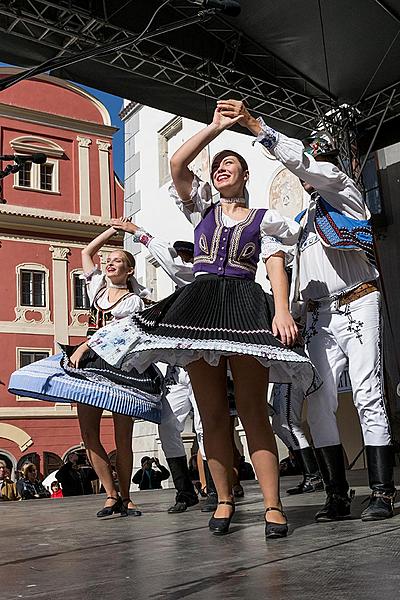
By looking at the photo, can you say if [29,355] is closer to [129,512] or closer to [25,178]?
[25,178]

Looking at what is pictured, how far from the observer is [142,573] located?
211 centimetres

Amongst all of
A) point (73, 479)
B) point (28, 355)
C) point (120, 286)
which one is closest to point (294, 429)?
point (120, 286)

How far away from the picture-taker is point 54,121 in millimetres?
23359

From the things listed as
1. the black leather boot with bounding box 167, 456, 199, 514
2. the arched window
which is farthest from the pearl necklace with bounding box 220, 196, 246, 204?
the arched window

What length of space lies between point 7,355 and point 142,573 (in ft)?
63.7

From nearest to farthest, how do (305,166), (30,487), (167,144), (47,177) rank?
(305,166) → (30,487) → (167,144) → (47,177)

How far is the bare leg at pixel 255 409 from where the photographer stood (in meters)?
2.89

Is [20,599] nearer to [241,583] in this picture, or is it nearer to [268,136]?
[241,583]

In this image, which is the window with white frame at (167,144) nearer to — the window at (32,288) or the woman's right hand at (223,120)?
the window at (32,288)

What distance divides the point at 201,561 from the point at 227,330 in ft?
2.79

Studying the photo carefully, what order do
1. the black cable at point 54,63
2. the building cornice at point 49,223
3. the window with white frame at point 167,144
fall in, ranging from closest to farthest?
the black cable at point 54,63 < the window with white frame at point 167,144 < the building cornice at point 49,223

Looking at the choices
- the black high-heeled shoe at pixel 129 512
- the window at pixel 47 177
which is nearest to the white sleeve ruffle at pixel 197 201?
the black high-heeled shoe at pixel 129 512

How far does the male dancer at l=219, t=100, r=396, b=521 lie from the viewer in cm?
320

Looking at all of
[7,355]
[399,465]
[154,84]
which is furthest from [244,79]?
[7,355]
